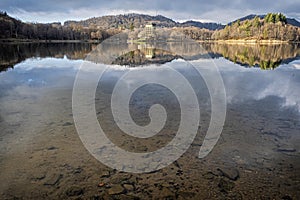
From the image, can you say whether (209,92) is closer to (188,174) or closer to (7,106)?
(188,174)

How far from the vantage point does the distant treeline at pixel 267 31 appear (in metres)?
114

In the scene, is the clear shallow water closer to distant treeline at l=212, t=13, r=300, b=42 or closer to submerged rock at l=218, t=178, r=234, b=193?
submerged rock at l=218, t=178, r=234, b=193

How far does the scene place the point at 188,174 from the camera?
6.76 meters

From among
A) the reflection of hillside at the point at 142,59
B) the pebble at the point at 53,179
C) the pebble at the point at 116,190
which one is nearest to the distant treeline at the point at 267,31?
the reflection of hillside at the point at 142,59

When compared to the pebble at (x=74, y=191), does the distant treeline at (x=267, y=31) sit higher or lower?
higher

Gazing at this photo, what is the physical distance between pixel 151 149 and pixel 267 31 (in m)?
124

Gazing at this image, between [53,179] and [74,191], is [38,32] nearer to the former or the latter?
[53,179]

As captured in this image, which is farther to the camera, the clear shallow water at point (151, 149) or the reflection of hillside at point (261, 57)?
the reflection of hillside at point (261, 57)

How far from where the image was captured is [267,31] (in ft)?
374

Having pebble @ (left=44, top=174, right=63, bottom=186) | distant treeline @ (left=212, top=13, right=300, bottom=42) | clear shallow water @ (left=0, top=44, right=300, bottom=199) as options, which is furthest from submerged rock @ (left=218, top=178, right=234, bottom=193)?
distant treeline @ (left=212, top=13, right=300, bottom=42)

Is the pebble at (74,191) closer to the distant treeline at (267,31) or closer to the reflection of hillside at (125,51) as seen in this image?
the reflection of hillside at (125,51)

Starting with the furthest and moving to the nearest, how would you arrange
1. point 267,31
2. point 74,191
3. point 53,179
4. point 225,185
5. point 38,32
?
point 38,32
point 267,31
point 53,179
point 225,185
point 74,191

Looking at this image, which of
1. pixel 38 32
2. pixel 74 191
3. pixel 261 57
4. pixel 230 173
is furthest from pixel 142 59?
pixel 38 32

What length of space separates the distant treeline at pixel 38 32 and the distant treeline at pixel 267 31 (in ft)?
256
